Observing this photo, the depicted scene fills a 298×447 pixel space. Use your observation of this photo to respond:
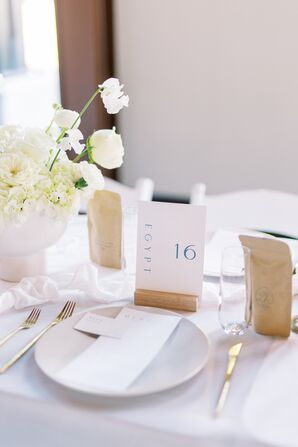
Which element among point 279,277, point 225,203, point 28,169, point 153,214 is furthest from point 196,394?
point 225,203

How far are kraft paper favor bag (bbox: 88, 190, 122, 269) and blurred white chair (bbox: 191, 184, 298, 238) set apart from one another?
479mm

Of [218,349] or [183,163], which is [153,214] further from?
[183,163]

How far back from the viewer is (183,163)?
376 centimetres

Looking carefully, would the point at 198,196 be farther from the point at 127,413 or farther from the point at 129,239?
the point at 127,413

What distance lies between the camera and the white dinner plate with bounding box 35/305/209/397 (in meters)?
0.94

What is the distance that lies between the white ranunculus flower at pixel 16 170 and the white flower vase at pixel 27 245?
121 mm

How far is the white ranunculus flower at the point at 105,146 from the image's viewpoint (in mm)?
1254

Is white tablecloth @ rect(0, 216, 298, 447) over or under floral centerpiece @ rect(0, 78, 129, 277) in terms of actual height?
under

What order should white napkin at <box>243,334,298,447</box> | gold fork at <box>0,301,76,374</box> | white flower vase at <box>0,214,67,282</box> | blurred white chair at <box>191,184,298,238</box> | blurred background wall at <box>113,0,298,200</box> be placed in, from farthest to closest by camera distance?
blurred background wall at <box>113,0,298,200</box> → blurred white chair at <box>191,184,298,238</box> → white flower vase at <box>0,214,67,282</box> → gold fork at <box>0,301,76,374</box> → white napkin at <box>243,334,298,447</box>

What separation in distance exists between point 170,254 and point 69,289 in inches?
9.8

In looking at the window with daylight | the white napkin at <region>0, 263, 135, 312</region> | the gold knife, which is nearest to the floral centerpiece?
the white napkin at <region>0, 263, 135, 312</region>

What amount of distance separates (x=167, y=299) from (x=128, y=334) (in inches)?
6.4

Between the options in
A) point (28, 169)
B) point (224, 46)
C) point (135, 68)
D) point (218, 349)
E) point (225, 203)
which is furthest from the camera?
point (135, 68)

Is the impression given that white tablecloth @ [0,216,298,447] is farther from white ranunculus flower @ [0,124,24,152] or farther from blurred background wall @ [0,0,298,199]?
blurred background wall @ [0,0,298,199]
